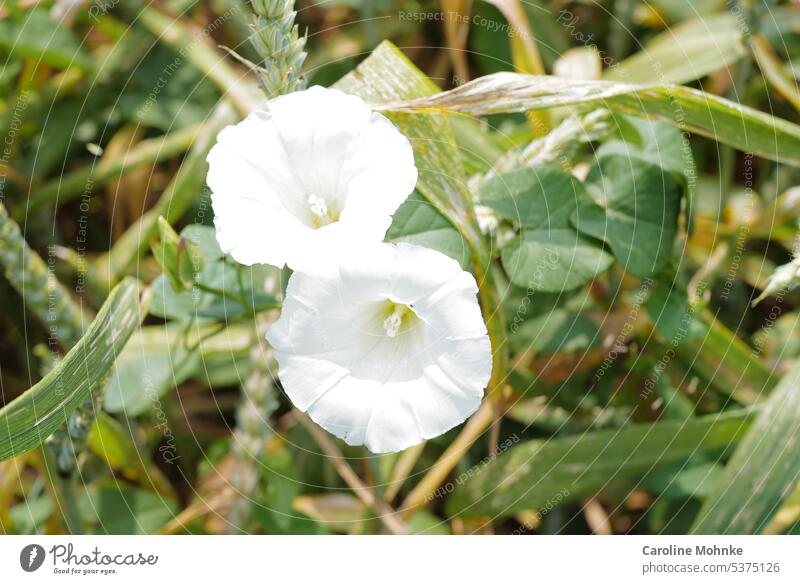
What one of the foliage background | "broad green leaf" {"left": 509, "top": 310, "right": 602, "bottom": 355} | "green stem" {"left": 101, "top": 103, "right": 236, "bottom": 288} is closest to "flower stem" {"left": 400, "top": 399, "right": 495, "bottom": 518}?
the foliage background

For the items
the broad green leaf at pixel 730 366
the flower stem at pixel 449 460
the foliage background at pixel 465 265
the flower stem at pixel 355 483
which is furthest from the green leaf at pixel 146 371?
the broad green leaf at pixel 730 366

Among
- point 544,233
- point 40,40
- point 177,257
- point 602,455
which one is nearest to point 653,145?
point 544,233

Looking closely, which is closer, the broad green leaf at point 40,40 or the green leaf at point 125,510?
the green leaf at point 125,510

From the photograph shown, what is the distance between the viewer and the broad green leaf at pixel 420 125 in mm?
1002

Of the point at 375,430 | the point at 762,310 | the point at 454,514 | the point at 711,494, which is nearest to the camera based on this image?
the point at 375,430

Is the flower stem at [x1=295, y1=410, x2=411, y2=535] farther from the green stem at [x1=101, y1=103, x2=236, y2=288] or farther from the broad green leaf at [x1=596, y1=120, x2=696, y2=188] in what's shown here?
the broad green leaf at [x1=596, y1=120, x2=696, y2=188]

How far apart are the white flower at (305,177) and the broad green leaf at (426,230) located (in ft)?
0.31

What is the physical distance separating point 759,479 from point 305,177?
2.39 ft

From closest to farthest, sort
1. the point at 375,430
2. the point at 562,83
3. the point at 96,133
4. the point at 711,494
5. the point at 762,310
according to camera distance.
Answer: the point at 375,430 → the point at 562,83 → the point at 711,494 → the point at 762,310 → the point at 96,133

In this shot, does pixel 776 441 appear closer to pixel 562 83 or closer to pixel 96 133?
pixel 562 83

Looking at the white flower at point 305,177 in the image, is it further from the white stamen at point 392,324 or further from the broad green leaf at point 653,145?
the broad green leaf at point 653,145

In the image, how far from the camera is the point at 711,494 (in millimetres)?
1142

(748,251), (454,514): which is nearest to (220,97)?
(454,514)
